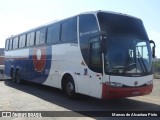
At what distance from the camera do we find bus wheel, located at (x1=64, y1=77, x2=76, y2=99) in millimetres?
12288

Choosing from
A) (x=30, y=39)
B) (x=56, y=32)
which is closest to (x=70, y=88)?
(x=56, y=32)

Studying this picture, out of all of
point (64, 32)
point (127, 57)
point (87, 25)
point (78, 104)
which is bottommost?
point (78, 104)

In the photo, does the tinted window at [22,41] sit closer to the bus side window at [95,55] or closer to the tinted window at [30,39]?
the tinted window at [30,39]

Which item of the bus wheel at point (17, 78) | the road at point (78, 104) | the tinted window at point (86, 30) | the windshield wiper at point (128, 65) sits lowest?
the road at point (78, 104)

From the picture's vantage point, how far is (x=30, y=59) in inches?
692

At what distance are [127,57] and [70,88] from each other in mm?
3324

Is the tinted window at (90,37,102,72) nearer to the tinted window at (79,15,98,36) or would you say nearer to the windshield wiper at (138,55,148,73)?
the tinted window at (79,15,98,36)

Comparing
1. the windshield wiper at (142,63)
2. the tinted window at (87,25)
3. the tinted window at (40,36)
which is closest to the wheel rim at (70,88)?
the tinted window at (87,25)

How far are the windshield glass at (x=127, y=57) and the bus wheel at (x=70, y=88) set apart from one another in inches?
109

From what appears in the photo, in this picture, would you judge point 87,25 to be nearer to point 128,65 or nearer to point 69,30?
point 69,30

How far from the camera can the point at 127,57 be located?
10305 mm

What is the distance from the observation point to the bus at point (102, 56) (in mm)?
10031

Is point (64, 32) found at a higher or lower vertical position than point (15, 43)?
higher

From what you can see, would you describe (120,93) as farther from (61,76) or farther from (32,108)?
(61,76)
